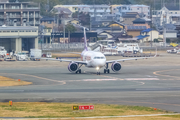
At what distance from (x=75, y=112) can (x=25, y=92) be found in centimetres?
1558

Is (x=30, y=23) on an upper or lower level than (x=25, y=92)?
upper

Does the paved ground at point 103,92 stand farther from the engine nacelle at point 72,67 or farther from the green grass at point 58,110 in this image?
the engine nacelle at point 72,67

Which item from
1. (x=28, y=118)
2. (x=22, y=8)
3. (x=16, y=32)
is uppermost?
(x=22, y=8)

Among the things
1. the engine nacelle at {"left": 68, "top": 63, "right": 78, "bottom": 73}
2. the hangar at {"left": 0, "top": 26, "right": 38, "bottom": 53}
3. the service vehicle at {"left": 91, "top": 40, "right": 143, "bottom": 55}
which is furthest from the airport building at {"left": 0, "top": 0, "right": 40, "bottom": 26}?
the engine nacelle at {"left": 68, "top": 63, "right": 78, "bottom": 73}

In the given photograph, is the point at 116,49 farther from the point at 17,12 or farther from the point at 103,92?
the point at 103,92

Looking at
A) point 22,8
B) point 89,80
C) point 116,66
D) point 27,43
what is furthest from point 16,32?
point 89,80

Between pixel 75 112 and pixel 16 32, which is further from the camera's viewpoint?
pixel 16 32

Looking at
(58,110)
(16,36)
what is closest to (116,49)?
(16,36)

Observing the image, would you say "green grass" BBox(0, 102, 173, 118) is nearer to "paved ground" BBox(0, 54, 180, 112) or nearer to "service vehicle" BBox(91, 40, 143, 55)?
"paved ground" BBox(0, 54, 180, 112)

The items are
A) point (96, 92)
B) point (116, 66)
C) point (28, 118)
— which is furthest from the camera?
point (116, 66)

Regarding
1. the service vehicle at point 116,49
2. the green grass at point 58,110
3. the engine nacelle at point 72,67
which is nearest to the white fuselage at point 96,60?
the engine nacelle at point 72,67

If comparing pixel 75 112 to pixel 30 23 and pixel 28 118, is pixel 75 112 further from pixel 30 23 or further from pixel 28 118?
pixel 30 23

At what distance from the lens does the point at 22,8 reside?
17675 cm

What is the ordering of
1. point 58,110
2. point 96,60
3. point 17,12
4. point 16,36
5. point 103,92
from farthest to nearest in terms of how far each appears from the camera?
point 17,12 < point 16,36 < point 96,60 < point 103,92 < point 58,110
